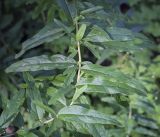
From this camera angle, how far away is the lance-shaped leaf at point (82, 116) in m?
1.16

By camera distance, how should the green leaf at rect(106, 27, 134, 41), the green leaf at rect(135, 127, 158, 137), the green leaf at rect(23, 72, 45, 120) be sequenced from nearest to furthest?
the green leaf at rect(23, 72, 45, 120), the green leaf at rect(106, 27, 134, 41), the green leaf at rect(135, 127, 158, 137)

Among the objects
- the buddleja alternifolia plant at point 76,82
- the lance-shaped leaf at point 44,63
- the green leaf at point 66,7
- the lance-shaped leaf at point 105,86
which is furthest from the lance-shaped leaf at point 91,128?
the green leaf at point 66,7

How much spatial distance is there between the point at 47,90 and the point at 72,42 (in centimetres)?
19

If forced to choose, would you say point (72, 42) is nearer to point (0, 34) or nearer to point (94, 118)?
point (94, 118)

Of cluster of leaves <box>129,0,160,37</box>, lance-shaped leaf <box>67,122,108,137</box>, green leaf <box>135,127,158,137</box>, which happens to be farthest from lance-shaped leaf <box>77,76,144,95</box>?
cluster of leaves <box>129,0,160,37</box>

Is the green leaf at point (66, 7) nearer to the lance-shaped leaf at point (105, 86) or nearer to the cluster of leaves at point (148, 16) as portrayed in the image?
the lance-shaped leaf at point (105, 86)

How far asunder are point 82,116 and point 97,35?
336 millimetres

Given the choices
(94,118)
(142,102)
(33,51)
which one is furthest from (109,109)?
(94,118)

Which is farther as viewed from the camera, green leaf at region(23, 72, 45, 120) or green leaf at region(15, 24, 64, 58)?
green leaf at region(15, 24, 64, 58)

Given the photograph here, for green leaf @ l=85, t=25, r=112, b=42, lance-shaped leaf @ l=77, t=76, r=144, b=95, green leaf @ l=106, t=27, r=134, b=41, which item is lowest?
lance-shaped leaf @ l=77, t=76, r=144, b=95

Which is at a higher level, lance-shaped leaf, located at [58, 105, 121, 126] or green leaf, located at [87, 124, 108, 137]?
lance-shaped leaf, located at [58, 105, 121, 126]

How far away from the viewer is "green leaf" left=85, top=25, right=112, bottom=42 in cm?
137

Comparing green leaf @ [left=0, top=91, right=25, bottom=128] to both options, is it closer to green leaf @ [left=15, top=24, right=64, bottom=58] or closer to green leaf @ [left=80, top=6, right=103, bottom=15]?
green leaf @ [left=15, top=24, right=64, bottom=58]

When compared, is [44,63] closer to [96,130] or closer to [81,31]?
[81,31]
